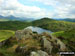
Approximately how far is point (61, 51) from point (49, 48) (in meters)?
6.84

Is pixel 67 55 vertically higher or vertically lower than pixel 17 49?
lower

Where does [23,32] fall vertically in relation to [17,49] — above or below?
above

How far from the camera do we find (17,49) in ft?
150

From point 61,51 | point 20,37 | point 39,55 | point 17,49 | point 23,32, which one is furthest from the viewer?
point 23,32

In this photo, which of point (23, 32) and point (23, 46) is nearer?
point (23, 46)

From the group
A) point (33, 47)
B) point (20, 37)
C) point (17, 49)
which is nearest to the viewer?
point (33, 47)

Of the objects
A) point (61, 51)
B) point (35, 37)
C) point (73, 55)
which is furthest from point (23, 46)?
point (73, 55)

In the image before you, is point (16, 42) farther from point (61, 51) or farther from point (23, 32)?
point (61, 51)

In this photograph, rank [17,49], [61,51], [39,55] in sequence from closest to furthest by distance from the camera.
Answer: [39,55] < [17,49] < [61,51]

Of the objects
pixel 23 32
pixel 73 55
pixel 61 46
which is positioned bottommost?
pixel 73 55

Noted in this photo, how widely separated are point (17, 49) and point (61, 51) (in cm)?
1749

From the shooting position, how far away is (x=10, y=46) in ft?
164

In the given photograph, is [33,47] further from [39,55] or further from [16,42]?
[16,42]

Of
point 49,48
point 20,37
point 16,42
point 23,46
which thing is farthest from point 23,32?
point 49,48
